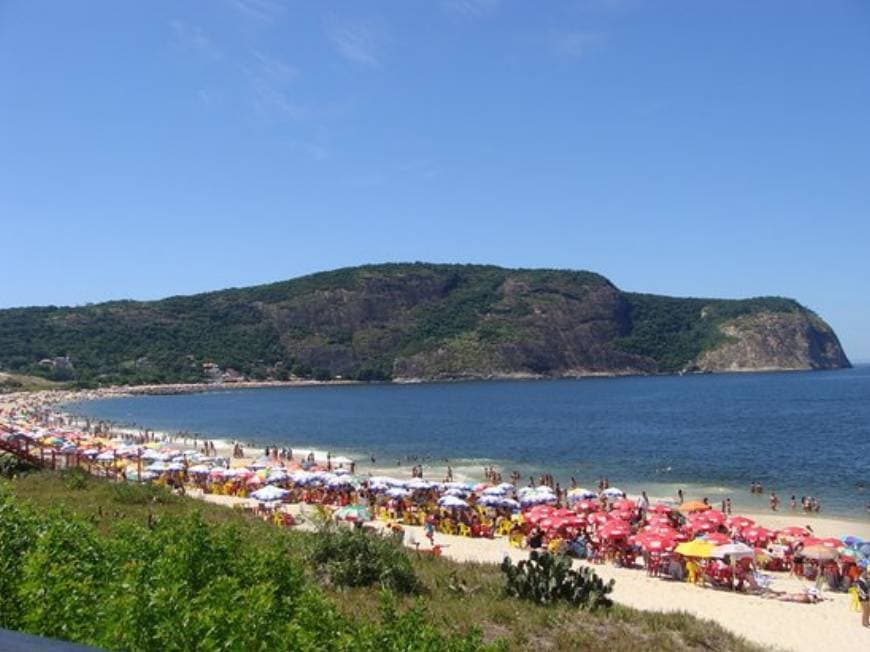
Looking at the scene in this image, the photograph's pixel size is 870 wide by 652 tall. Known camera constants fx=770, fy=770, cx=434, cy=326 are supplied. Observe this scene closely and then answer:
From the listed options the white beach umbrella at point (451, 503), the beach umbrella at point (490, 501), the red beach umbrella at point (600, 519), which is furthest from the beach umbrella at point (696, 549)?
the beach umbrella at point (490, 501)

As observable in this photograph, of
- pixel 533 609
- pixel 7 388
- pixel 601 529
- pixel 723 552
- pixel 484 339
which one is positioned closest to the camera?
pixel 533 609

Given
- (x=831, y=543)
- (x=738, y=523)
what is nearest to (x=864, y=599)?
(x=831, y=543)

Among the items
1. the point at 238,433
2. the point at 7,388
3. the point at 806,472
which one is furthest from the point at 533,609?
the point at 7,388

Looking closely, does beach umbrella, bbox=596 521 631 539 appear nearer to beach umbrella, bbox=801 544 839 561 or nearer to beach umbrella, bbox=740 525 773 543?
beach umbrella, bbox=740 525 773 543

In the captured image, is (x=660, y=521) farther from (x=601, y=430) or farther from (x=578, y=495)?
(x=601, y=430)

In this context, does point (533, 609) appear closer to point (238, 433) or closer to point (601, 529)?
point (601, 529)

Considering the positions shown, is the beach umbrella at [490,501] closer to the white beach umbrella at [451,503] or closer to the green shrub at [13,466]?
the white beach umbrella at [451,503]
